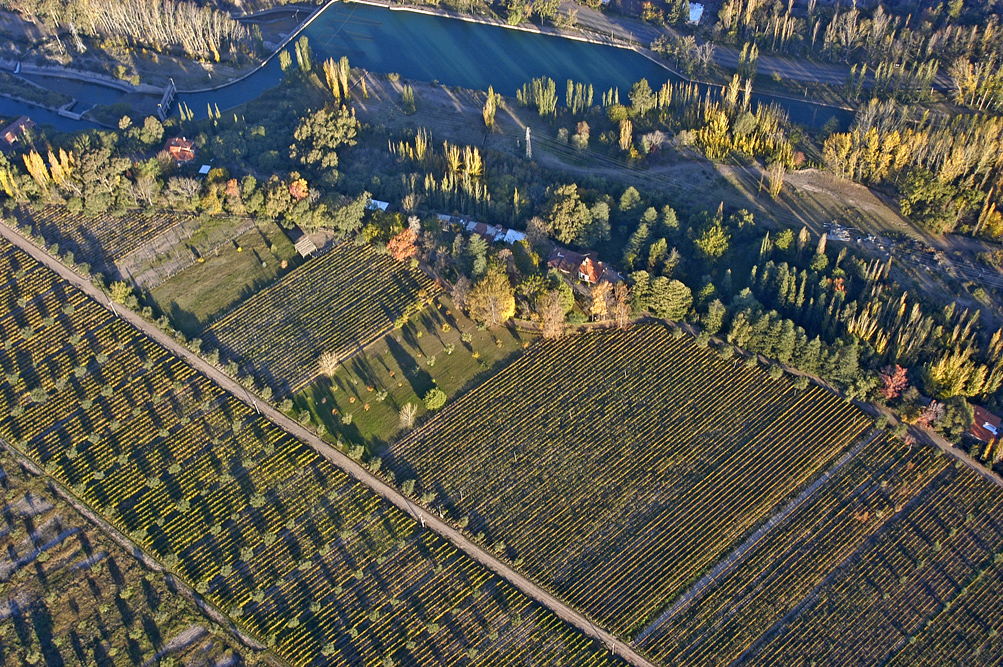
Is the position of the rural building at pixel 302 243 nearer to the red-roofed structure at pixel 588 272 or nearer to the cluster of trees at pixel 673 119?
the red-roofed structure at pixel 588 272

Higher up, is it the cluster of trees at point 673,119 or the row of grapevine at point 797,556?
the cluster of trees at point 673,119

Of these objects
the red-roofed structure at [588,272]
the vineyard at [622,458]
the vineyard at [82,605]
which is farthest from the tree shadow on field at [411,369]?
the vineyard at [82,605]

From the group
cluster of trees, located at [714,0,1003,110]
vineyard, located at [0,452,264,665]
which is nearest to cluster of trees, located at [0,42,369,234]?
vineyard, located at [0,452,264,665]

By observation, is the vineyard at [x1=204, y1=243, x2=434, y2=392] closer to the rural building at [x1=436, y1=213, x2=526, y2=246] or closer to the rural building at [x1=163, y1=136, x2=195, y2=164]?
the rural building at [x1=436, y1=213, x2=526, y2=246]

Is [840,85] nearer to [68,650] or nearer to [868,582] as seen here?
[868,582]

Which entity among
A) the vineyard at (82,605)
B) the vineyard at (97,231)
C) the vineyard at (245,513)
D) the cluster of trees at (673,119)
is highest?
the cluster of trees at (673,119)

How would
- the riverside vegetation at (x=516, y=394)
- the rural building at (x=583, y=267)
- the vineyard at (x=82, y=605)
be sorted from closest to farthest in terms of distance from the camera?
1. the vineyard at (x=82, y=605)
2. the riverside vegetation at (x=516, y=394)
3. the rural building at (x=583, y=267)

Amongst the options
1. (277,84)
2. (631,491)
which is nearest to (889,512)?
(631,491)

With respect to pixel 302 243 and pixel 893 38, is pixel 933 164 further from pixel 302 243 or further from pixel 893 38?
pixel 302 243

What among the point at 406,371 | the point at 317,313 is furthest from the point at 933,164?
the point at 317,313
